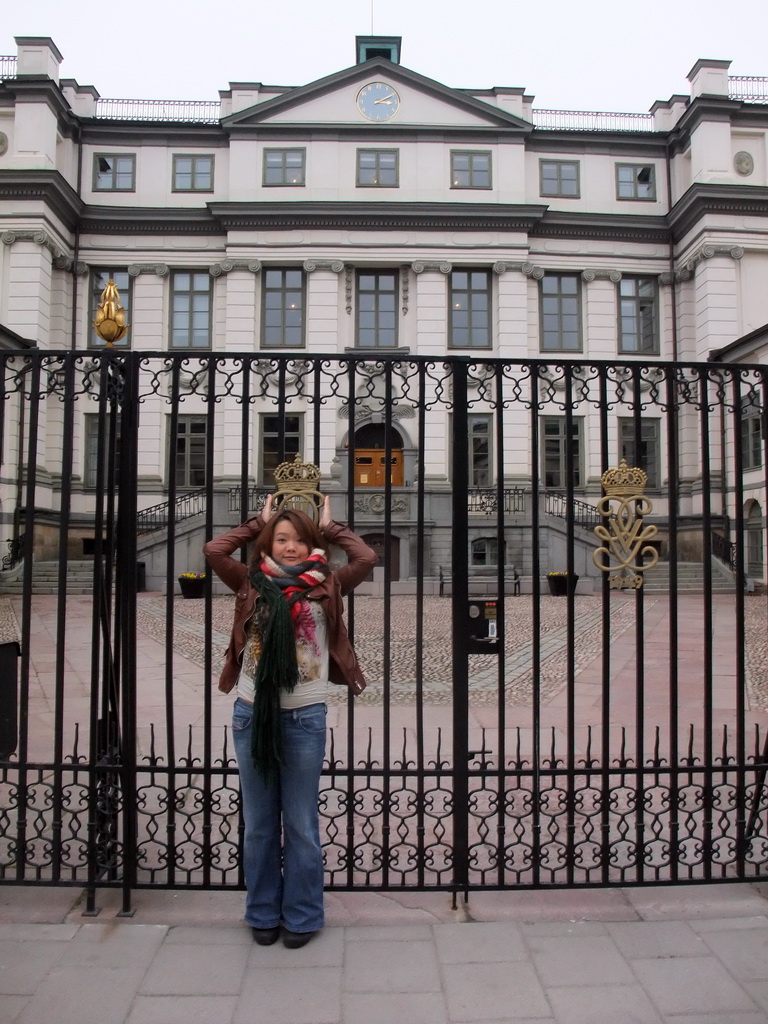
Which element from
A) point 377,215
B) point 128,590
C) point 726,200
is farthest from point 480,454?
point 128,590

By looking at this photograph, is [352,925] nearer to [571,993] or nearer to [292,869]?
[292,869]

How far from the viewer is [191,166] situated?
28.5 m

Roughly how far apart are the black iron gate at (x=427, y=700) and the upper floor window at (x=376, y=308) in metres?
13.3

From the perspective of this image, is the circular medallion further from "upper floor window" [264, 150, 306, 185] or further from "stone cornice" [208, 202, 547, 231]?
"upper floor window" [264, 150, 306, 185]

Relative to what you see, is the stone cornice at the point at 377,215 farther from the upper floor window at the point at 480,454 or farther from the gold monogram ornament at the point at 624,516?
the gold monogram ornament at the point at 624,516

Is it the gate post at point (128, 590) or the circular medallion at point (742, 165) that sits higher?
the circular medallion at point (742, 165)

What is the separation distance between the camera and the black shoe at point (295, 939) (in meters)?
3.34

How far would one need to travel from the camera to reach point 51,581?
69.5 feet

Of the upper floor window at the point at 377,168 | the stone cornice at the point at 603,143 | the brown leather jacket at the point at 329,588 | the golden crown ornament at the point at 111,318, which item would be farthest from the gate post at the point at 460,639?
the stone cornice at the point at 603,143

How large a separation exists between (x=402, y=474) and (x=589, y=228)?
1201cm

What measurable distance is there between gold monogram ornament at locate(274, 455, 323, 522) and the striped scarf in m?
0.50

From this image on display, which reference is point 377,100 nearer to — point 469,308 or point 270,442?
point 469,308

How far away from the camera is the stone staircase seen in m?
19.8

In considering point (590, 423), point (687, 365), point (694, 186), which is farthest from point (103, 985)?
point (694, 186)
